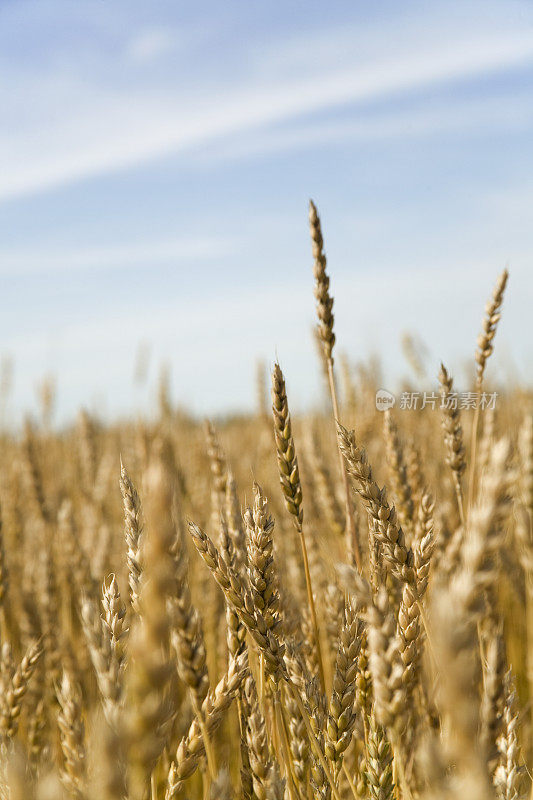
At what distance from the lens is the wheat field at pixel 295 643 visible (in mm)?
520

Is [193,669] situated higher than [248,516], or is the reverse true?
[248,516]

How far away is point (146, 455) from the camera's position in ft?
10.6

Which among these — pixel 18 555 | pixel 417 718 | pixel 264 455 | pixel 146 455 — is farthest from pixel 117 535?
pixel 417 718

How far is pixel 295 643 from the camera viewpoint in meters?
1.32

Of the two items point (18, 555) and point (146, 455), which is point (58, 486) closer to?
point (18, 555)

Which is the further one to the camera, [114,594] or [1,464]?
[1,464]

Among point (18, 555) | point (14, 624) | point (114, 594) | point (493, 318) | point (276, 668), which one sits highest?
point (493, 318)

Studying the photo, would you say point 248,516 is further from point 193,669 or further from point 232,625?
point 193,669

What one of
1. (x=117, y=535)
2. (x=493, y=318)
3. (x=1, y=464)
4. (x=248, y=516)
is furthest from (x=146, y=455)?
(x=1, y=464)

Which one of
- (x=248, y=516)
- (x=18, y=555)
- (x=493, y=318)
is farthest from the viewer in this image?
(x=18, y=555)

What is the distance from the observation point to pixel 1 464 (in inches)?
241

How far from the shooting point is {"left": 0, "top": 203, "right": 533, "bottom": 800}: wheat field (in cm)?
52

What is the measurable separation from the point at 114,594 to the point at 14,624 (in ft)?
7.61

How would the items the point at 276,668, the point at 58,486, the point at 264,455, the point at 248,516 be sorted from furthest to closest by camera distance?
the point at 58,486 < the point at 264,455 < the point at 248,516 < the point at 276,668
